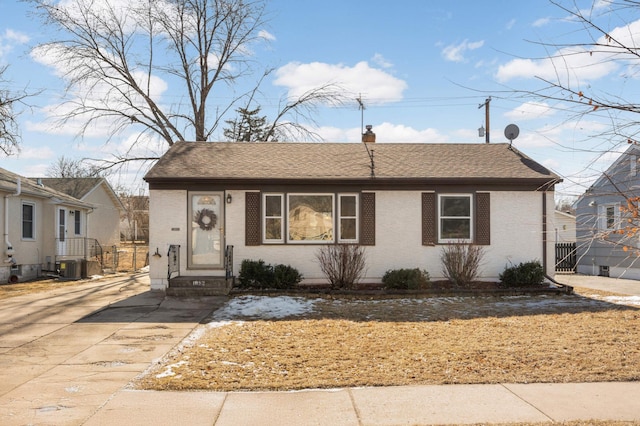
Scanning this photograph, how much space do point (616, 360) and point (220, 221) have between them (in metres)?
9.59

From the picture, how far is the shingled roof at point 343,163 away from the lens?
13508 millimetres

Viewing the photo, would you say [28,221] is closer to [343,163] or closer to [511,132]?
[343,163]

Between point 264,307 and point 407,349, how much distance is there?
442 cm

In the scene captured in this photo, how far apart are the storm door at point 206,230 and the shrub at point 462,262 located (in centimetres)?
593

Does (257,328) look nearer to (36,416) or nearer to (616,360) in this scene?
(36,416)

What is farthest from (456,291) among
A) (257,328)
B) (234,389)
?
(234,389)

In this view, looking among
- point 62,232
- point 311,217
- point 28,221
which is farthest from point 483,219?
point 62,232

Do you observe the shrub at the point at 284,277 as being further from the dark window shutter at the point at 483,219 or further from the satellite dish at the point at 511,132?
the satellite dish at the point at 511,132

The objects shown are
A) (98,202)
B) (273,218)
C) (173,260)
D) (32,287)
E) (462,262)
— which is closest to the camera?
(173,260)

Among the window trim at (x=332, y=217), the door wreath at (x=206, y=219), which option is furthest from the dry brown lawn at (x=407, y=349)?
the door wreath at (x=206, y=219)

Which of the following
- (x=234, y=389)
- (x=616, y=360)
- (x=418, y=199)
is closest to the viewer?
(x=234, y=389)

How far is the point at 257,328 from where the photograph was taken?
8.80 meters

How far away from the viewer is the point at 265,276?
1291 centimetres

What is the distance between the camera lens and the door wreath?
13453 mm
